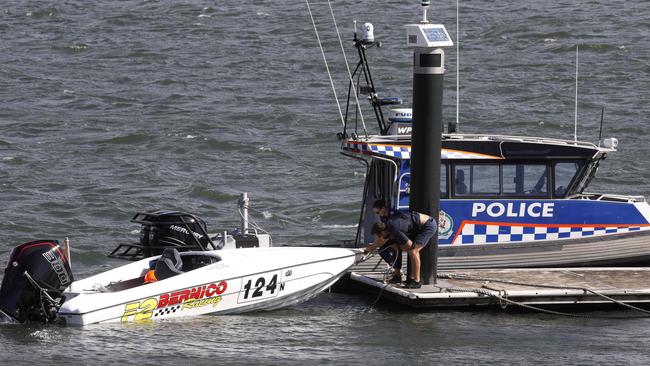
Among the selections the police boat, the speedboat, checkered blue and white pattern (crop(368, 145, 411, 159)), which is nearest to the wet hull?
the police boat

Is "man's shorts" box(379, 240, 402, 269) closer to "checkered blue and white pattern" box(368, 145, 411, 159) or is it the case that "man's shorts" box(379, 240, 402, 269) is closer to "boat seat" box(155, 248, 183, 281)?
"checkered blue and white pattern" box(368, 145, 411, 159)

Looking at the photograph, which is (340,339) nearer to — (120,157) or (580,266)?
(580,266)

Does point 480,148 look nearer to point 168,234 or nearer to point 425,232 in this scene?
point 425,232

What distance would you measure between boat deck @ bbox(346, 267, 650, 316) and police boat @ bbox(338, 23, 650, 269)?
526 millimetres

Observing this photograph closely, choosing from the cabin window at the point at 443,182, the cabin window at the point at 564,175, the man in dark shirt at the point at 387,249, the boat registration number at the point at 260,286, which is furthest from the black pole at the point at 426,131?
the cabin window at the point at 564,175

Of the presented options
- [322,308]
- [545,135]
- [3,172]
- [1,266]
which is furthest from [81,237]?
[545,135]

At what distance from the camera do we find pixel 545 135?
30266mm

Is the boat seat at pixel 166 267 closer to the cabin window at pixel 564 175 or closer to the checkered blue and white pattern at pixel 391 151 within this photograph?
the checkered blue and white pattern at pixel 391 151

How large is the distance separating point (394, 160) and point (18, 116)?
1897 centimetres

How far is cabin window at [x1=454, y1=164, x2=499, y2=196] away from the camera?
634 inches

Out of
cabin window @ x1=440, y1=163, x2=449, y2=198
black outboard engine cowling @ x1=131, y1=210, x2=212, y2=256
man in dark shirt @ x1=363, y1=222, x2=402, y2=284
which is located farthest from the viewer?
cabin window @ x1=440, y1=163, x2=449, y2=198

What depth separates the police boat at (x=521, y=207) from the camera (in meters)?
16.1

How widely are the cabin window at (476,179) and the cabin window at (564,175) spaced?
0.78 meters

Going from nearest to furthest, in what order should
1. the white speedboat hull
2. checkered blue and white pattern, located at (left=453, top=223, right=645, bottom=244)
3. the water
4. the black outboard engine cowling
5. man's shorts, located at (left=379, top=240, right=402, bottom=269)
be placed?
the water
the white speedboat hull
man's shorts, located at (left=379, top=240, right=402, bottom=269)
the black outboard engine cowling
checkered blue and white pattern, located at (left=453, top=223, right=645, bottom=244)
